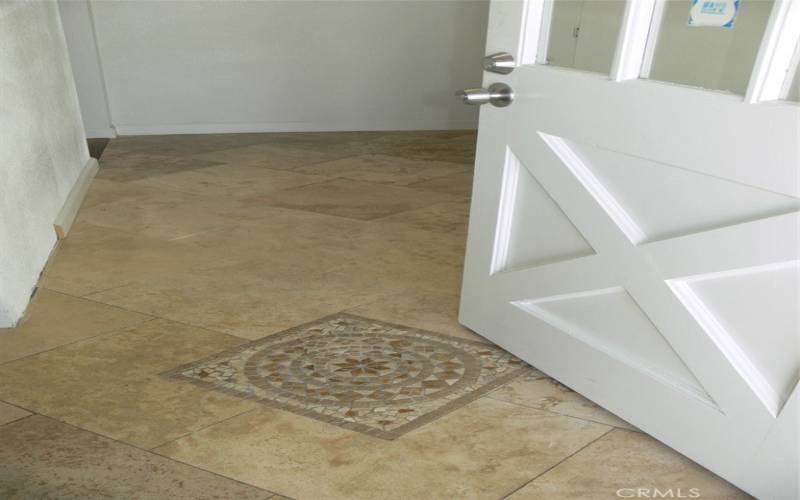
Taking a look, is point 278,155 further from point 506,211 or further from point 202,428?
point 202,428

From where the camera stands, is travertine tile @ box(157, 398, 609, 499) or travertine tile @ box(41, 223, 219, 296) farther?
travertine tile @ box(41, 223, 219, 296)

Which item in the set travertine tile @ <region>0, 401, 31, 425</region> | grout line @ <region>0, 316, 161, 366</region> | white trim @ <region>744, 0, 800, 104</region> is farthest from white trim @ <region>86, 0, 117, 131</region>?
white trim @ <region>744, 0, 800, 104</region>

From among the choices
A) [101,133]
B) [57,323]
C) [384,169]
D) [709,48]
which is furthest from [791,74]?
[101,133]

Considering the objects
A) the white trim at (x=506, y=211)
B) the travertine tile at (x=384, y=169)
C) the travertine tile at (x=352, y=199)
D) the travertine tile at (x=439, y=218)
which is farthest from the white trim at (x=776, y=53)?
the travertine tile at (x=384, y=169)

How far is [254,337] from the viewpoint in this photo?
244cm

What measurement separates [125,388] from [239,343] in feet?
1.34

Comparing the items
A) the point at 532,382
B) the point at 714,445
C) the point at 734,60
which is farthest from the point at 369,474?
the point at 734,60

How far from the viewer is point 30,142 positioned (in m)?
3.07

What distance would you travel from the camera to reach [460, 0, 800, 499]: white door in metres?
1.49

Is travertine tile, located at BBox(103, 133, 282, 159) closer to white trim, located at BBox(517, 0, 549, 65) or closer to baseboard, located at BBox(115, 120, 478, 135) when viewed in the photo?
baseboard, located at BBox(115, 120, 478, 135)

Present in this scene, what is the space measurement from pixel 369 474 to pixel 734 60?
1.27 meters

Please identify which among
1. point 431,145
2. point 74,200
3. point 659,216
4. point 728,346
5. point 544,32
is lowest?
point 431,145

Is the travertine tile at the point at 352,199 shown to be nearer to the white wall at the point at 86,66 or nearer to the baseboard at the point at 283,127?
the baseboard at the point at 283,127

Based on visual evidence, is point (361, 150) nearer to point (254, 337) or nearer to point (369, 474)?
point (254, 337)
